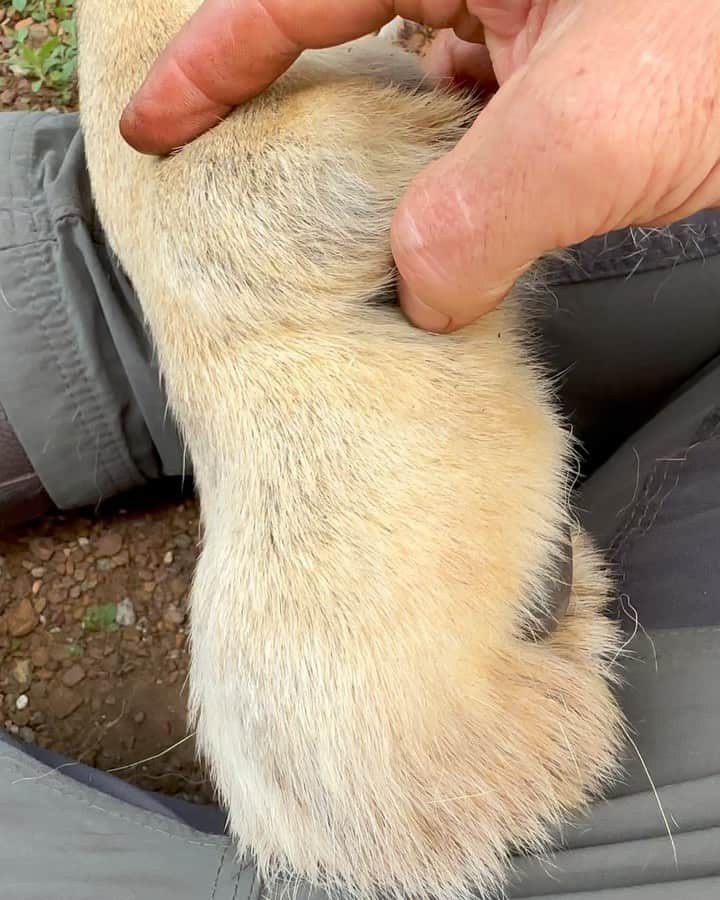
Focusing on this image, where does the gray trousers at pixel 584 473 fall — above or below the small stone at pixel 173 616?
above

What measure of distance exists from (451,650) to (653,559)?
41cm

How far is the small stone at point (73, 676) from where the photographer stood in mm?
1656

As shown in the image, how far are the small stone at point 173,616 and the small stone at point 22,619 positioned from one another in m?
0.28

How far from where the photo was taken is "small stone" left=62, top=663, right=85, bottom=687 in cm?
166

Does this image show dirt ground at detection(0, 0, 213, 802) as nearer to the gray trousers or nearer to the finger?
the gray trousers

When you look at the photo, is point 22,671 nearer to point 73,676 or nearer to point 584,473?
point 73,676

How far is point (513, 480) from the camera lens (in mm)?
837

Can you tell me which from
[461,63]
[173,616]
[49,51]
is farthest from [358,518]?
[49,51]

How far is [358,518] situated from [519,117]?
0.41m

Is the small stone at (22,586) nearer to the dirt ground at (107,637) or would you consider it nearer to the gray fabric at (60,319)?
the dirt ground at (107,637)

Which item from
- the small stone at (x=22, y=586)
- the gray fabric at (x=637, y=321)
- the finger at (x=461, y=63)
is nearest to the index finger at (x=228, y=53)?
the finger at (x=461, y=63)

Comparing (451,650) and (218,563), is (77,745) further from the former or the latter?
(451,650)

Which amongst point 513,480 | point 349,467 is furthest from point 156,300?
point 513,480

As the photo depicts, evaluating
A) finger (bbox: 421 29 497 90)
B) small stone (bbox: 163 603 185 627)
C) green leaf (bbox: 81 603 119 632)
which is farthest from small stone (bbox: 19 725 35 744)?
finger (bbox: 421 29 497 90)
